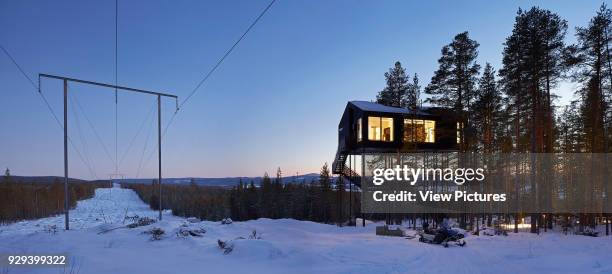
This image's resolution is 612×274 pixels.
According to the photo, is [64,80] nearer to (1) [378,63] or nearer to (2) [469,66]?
(2) [469,66]

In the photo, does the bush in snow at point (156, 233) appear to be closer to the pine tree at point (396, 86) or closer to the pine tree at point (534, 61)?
the pine tree at point (534, 61)

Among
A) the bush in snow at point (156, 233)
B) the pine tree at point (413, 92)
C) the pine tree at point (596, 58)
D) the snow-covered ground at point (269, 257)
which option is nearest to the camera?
the snow-covered ground at point (269, 257)

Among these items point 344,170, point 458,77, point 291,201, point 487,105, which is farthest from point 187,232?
point 291,201

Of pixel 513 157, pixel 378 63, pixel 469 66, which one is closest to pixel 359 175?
pixel 469 66

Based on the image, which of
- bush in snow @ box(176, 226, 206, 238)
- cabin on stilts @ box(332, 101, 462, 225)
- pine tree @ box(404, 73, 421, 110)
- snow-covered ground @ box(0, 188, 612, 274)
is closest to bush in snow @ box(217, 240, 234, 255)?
snow-covered ground @ box(0, 188, 612, 274)

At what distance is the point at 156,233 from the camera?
1647 cm

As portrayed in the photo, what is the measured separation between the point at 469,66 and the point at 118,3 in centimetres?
2477

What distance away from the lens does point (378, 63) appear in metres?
48.1

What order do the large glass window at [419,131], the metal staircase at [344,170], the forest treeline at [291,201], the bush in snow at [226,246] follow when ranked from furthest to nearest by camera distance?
the forest treeline at [291,201] < the metal staircase at [344,170] < the large glass window at [419,131] < the bush in snow at [226,246]

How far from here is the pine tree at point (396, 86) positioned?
1625 inches

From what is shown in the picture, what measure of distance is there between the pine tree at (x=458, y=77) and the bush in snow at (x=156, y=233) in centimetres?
2288

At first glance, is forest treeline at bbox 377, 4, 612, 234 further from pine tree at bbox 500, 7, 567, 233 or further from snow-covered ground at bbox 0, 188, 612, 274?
snow-covered ground at bbox 0, 188, 612, 274

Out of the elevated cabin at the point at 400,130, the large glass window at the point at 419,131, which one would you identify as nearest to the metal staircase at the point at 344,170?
the elevated cabin at the point at 400,130

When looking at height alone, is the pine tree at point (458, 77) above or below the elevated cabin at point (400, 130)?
above
